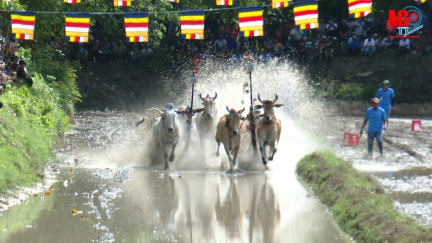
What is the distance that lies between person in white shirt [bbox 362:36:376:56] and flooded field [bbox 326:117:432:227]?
687 centimetres

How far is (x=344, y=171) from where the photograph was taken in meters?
15.3

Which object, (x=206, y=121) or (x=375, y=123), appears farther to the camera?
(x=206, y=121)

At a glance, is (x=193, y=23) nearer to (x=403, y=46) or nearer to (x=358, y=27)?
(x=358, y=27)

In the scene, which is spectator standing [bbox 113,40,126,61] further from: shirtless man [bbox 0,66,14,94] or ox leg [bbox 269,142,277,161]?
ox leg [bbox 269,142,277,161]

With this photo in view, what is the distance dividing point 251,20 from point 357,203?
9.93m

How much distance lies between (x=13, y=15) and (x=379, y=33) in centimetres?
1757

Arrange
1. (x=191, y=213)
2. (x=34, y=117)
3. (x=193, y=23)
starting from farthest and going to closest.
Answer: (x=193, y=23) → (x=34, y=117) → (x=191, y=213)

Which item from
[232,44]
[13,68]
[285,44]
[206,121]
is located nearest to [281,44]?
[285,44]

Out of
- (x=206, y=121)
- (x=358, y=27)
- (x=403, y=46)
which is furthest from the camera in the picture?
(x=358, y=27)

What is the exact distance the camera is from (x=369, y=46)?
34.4 meters

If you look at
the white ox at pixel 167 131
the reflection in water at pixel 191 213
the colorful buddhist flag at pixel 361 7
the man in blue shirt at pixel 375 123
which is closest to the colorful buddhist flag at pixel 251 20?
the colorful buddhist flag at pixel 361 7

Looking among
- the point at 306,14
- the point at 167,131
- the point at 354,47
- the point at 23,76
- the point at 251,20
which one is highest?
the point at 306,14

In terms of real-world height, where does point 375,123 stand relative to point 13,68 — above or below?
below

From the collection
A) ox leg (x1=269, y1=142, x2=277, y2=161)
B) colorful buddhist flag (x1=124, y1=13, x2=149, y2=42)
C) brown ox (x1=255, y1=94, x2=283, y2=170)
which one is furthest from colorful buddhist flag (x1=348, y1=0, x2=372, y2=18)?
colorful buddhist flag (x1=124, y1=13, x2=149, y2=42)
